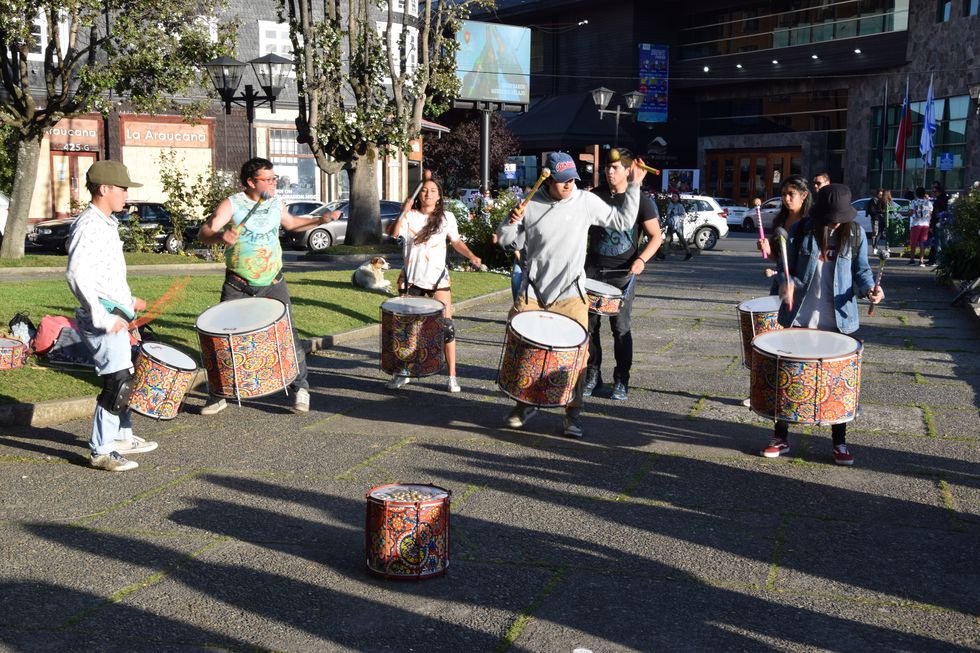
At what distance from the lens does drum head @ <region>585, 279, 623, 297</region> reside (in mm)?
8508

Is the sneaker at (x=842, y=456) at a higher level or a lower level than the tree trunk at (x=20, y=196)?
lower

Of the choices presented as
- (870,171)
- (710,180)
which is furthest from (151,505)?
(710,180)

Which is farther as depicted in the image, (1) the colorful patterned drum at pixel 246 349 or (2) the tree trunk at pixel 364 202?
(2) the tree trunk at pixel 364 202

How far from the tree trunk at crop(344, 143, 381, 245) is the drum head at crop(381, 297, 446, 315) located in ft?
58.5

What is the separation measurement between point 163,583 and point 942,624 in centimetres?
317

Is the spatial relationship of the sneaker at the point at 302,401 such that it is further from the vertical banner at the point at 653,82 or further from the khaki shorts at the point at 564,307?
the vertical banner at the point at 653,82

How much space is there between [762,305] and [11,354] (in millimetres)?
6018

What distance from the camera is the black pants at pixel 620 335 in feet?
28.8

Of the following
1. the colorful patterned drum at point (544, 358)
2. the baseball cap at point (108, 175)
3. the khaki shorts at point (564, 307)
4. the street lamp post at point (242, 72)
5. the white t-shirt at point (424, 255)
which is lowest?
the colorful patterned drum at point (544, 358)

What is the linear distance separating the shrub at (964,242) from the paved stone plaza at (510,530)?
8827mm

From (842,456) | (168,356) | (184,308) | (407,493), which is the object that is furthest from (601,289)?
(184,308)

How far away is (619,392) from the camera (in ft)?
29.7

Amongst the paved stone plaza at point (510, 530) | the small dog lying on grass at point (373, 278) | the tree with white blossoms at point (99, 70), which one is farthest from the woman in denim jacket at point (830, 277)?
the tree with white blossoms at point (99, 70)

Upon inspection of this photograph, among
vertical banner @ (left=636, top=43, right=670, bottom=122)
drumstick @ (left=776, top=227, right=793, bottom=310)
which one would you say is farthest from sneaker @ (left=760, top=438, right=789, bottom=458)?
vertical banner @ (left=636, top=43, right=670, bottom=122)
